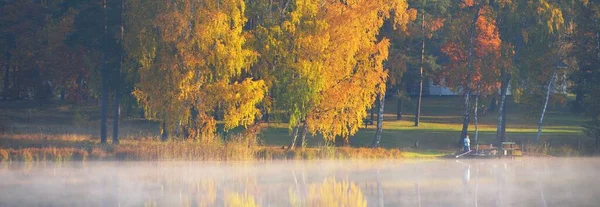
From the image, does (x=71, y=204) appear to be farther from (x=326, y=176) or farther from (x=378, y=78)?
(x=378, y=78)

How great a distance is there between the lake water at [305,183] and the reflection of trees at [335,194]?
0.03m

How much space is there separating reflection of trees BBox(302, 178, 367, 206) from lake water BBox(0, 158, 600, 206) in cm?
3

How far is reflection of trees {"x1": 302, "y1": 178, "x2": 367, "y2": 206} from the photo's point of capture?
29303 millimetres

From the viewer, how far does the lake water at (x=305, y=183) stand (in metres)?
29.5

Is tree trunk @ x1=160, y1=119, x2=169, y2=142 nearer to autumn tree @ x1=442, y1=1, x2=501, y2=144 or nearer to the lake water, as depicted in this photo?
the lake water

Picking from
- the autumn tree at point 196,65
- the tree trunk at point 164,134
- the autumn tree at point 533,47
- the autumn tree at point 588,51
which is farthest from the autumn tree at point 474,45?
the tree trunk at point 164,134

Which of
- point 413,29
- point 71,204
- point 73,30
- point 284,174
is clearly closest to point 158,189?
point 71,204

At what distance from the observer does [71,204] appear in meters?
28.2

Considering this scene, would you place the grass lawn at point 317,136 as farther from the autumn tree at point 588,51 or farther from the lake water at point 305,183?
the lake water at point 305,183

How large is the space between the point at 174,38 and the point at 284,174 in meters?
11.2

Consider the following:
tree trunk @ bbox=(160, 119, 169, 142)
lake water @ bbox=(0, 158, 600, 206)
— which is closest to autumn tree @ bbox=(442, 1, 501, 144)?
lake water @ bbox=(0, 158, 600, 206)

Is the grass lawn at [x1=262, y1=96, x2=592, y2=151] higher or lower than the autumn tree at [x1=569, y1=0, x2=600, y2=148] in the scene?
lower

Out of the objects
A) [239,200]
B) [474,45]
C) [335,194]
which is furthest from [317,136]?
[239,200]

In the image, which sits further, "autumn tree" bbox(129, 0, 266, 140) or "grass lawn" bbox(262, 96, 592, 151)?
"grass lawn" bbox(262, 96, 592, 151)
